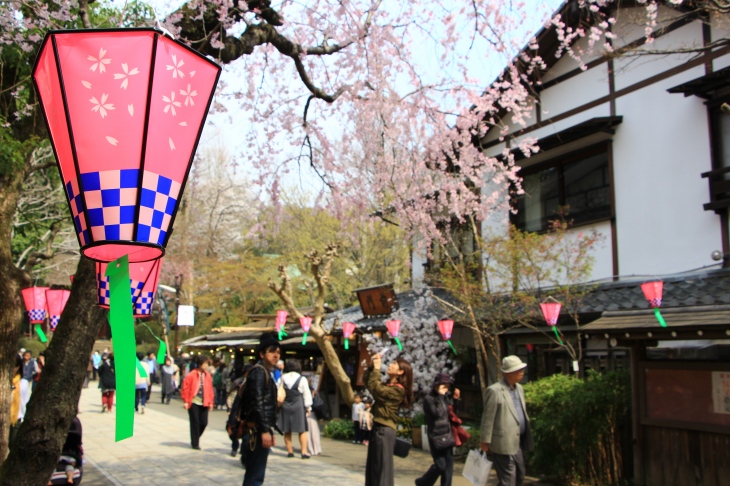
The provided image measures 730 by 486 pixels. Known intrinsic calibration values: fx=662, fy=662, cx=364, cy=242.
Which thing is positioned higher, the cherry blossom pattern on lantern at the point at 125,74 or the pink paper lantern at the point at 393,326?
the cherry blossom pattern on lantern at the point at 125,74

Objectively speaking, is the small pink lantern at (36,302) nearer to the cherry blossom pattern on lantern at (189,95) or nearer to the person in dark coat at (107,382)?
the person in dark coat at (107,382)

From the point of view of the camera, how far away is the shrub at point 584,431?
9.20 metres

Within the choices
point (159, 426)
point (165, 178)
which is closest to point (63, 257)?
point (159, 426)

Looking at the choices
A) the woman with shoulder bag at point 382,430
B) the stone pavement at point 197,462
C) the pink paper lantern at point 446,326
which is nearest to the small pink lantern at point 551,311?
the stone pavement at point 197,462

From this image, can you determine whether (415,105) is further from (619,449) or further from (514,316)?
(619,449)

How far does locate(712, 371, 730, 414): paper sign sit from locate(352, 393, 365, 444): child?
8082 mm

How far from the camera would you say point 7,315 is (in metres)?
6.44

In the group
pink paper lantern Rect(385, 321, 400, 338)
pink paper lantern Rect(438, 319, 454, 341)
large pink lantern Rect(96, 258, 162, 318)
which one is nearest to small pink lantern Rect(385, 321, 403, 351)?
pink paper lantern Rect(385, 321, 400, 338)

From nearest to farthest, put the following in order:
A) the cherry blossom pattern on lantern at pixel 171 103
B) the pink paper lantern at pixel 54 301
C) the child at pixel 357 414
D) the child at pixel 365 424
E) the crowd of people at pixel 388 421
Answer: the cherry blossom pattern on lantern at pixel 171 103 → the crowd of people at pixel 388 421 → the child at pixel 365 424 → the child at pixel 357 414 → the pink paper lantern at pixel 54 301

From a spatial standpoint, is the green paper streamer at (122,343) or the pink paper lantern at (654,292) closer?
the green paper streamer at (122,343)

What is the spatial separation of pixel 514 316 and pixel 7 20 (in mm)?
9468

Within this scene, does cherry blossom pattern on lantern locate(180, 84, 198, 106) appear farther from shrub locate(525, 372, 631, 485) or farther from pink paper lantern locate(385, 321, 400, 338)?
pink paper lantern locate(385, 321, 400, 338)

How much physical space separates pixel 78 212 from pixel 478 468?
574 cm

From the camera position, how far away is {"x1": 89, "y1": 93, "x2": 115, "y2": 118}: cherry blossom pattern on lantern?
294cm
